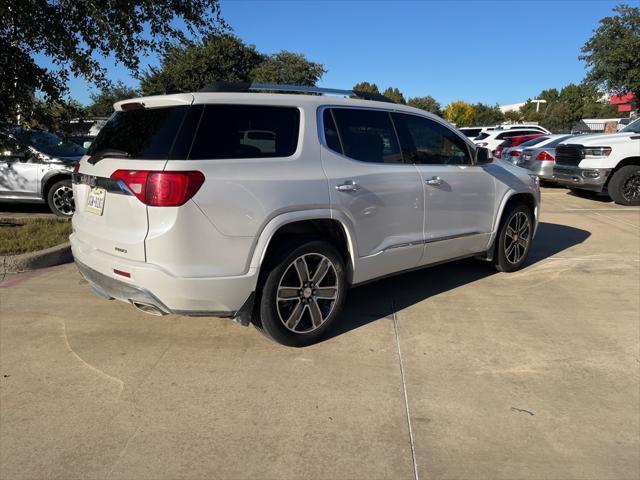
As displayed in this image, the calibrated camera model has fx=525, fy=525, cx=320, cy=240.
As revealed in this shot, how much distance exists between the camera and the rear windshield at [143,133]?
338 centimetres

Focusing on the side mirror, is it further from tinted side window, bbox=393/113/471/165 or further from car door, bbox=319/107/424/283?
car door, bbox=319/107/424/283

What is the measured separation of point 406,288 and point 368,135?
5.95ft

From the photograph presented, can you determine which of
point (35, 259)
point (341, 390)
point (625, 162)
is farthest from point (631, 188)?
point (35, 259)

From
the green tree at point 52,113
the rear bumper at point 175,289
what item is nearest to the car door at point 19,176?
the green tree at point 52,113

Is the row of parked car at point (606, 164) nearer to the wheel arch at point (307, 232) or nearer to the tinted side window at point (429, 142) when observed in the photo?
the tinted side window at point (429, 142)

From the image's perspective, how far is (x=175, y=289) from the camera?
333 cm

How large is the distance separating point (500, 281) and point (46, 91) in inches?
250

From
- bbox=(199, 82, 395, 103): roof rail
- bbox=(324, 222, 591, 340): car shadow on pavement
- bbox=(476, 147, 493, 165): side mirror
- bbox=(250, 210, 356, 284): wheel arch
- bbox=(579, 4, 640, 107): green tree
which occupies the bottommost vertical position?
bbox=(324, 222, 591, 340): car shadow on pavement

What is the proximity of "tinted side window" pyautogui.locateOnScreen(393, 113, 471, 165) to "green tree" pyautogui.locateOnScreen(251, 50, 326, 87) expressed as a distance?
4407cm

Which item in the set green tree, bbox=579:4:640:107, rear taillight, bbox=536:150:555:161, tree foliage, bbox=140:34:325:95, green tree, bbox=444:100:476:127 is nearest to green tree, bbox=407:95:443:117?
green tree, bbox=444:100:476:127

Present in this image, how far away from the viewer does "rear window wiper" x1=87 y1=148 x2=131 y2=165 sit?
3574 mm

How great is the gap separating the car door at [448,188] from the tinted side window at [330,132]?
80 centimetres

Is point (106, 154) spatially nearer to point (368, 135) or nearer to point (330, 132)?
point (330, 132)

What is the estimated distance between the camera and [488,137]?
21.4 meters
